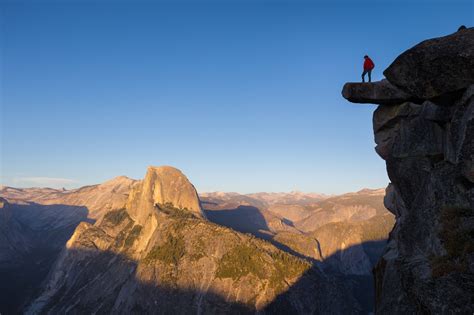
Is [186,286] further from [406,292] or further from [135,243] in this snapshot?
[406,292]

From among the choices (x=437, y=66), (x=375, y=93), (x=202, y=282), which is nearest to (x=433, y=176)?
(x=437, y=66)

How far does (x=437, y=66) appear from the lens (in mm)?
23266

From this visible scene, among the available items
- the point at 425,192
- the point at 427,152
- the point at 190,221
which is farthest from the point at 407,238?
the point at 190,221

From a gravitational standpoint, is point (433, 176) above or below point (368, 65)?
below

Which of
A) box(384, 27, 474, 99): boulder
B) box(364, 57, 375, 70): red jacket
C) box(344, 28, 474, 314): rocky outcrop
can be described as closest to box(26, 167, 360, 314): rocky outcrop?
box(344, 28, 474, 314): rocky outcrop

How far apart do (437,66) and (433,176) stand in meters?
6.86

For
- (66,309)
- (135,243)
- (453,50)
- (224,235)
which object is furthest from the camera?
(135,243)

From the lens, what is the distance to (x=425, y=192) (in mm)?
23203

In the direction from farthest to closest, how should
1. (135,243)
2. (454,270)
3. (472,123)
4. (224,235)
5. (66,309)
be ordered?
(135,243) → (66,309) → (224,235) → (472,123) → (454,270)

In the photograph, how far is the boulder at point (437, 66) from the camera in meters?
22.2

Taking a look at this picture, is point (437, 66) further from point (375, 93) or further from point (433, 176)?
point (433, 176)

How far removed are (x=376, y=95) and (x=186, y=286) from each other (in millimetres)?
123226

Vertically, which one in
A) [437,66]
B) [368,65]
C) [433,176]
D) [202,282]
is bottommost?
[202,282]

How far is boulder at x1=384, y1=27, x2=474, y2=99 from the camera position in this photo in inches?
875
